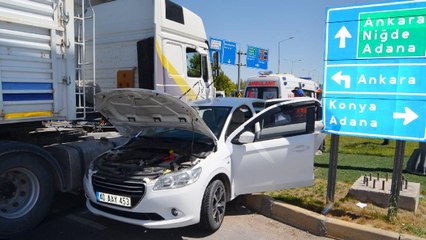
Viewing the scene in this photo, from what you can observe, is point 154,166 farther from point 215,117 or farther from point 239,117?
point 239,117

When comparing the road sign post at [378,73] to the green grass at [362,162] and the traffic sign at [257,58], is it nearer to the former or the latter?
the green grass at [362,162]

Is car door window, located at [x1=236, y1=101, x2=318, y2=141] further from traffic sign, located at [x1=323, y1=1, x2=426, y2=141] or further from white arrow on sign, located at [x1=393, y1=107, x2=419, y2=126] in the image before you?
white arrow on sign, located at [x1=393, y1=107, x2=419, y2=126]

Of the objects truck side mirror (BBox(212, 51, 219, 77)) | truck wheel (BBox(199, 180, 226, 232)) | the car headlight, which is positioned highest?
truck side mirror (BBox(212, 51, 219, 77))

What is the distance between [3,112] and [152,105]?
1712mm

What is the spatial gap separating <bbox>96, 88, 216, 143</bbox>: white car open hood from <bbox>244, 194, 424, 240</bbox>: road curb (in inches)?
52.3

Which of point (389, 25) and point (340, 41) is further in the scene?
point (340, 41)

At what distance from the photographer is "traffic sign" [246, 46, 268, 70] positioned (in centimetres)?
2974

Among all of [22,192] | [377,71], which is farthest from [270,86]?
[22,192]

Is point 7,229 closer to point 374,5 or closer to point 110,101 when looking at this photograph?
point 110,101

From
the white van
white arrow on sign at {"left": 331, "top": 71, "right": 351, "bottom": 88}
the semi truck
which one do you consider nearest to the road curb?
white arrow on sign at {"left": 331, "top": 71, "right": 351, "bottom": 88}

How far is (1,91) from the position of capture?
12.7ft

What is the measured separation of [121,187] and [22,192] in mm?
1394

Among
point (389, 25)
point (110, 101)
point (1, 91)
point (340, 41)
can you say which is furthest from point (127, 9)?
point (389, 25)

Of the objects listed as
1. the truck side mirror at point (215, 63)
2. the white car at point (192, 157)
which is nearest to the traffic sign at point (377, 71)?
the white car at point (192, 157)
